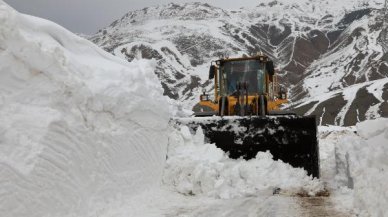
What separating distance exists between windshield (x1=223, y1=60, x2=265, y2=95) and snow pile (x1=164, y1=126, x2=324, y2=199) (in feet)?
10.5

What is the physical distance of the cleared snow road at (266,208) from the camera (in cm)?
534

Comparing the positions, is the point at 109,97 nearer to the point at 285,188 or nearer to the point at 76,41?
the point at 76,41

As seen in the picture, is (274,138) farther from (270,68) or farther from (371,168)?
(270,68)

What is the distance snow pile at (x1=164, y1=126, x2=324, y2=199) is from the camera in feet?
21.3

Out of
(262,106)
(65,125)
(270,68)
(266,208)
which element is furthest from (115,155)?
(270,68)

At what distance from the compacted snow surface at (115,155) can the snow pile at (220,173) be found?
0.02 metres

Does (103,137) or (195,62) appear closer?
(103,137)

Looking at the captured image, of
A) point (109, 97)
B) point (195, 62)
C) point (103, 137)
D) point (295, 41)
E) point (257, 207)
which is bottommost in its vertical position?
point (257, 207)

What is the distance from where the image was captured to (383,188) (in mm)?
4656

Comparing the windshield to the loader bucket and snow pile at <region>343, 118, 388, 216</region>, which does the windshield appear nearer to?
the loader bucket

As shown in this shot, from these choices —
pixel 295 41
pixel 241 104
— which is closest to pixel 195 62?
pixel 295 41

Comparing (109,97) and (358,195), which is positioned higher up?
(109,97)

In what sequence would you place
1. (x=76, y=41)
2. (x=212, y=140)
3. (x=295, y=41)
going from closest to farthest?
(x=76, y=41) < (x=212, y=140) < (x=295, y=41)

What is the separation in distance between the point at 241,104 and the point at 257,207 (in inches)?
144
